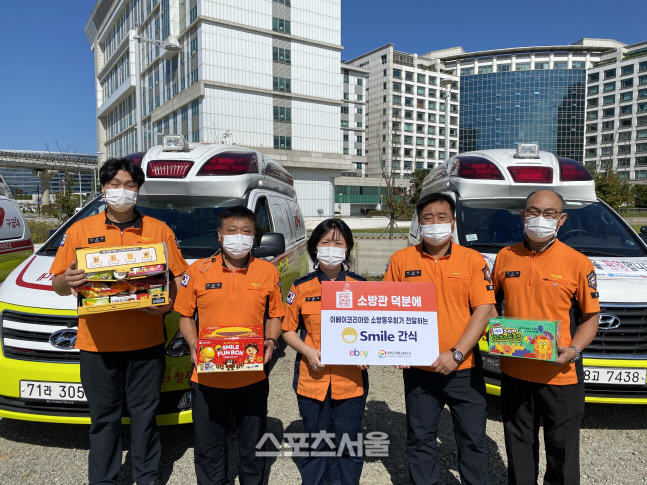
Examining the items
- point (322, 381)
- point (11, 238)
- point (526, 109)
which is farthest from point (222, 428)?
point (526, 109)

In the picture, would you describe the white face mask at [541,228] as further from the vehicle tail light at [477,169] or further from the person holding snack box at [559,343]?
the vehicle tail light at [477,169]

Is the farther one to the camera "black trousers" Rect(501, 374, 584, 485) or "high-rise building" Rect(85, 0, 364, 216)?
"high-rise building" Rect(85, 0, 364, 216)

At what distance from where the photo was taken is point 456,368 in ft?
8.82

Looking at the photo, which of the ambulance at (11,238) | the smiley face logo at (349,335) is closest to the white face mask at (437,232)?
the smiley face logo at (349,335)

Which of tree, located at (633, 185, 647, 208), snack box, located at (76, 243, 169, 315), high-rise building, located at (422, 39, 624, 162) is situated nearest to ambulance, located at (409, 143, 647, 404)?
snack box, located at (76, 243, 169, 315)

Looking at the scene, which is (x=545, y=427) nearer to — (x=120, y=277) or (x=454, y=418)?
(x=454, y=418)

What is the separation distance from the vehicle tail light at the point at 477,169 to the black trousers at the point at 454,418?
9.36 feet

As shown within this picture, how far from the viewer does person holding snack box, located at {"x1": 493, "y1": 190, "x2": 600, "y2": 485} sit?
107 inches

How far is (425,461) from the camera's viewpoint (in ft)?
9.21

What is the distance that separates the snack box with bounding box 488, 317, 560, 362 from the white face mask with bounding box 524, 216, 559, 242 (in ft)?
1.72

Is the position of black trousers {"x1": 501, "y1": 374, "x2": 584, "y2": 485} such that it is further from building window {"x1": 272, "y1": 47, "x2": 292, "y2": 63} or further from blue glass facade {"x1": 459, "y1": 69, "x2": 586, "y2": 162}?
blue glass facade {"x1": 459, "y1": 69, "x2": 586, "y2": 162}

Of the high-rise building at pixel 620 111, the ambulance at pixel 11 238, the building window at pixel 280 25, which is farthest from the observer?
the high-rise building at pixel 620 111

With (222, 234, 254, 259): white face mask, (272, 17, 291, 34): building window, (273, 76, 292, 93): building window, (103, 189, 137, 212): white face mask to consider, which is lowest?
(222, 234, 254, 259): white face mask

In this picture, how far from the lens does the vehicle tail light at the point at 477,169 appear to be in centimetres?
506
